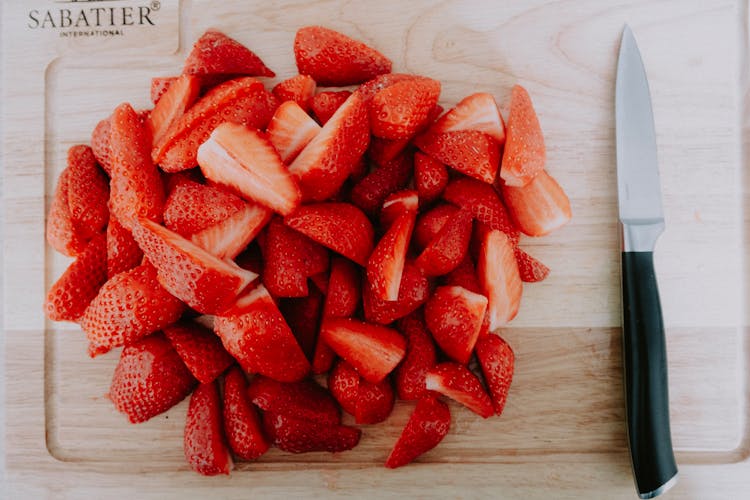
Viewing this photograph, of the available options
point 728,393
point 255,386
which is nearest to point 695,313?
point 728,393

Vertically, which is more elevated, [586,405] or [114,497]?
[586,405]

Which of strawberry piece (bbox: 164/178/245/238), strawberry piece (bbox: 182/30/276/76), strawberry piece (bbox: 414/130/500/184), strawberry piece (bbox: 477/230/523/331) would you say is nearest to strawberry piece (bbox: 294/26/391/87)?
strawberry piece (bbox: 182/30/276/76)

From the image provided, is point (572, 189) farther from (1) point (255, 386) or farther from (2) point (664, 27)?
(1) point (255, 386)

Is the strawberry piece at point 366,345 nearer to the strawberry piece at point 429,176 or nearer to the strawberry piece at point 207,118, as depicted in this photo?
the strawberry piece at point 429,176

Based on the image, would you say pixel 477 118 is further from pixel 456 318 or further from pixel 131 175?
pixel 131 175

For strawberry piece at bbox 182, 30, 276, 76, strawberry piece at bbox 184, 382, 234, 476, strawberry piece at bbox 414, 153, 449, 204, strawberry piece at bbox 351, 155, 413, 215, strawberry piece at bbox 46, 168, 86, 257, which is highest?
strawberry piece at bbox 182, 30, 276, 76

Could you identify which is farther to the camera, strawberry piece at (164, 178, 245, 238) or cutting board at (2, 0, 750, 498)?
cutting board at (2, 0, 750, 498)

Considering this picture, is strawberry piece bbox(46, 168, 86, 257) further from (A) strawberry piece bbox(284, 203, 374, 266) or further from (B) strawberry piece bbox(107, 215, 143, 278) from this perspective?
(A) strawberry piece bbox(284, 203, 374, 266)
